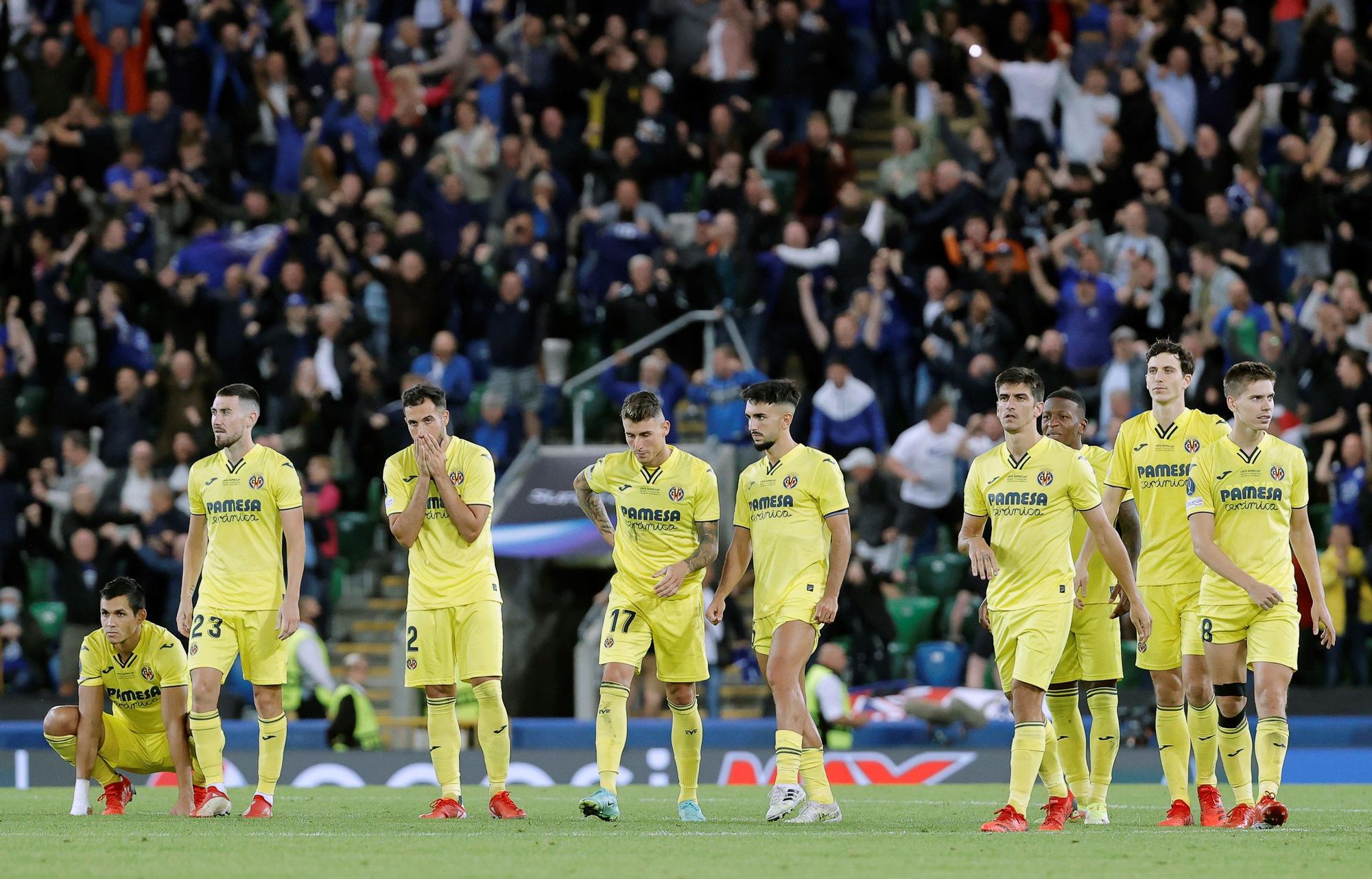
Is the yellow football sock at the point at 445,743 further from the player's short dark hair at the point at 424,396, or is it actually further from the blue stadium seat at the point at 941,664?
the blue stadium seat at the point at 941,664

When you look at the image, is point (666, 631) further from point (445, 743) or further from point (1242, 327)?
point (1242, 327)

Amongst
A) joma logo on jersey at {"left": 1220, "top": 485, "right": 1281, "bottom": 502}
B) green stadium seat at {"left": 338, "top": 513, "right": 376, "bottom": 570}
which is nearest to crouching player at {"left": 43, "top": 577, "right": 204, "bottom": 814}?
joma logo on jersey at {"left": 1220, "top": 485, "right": 1281, "bottom": 502}

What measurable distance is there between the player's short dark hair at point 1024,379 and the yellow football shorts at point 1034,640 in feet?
3.65

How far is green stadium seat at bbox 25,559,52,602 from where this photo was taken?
20266 mm

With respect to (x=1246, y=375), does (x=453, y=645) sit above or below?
below

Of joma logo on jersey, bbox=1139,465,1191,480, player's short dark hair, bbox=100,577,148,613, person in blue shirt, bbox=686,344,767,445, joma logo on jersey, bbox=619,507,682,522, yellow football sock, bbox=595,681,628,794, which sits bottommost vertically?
yellow football sock, bbox=595,681,628,794

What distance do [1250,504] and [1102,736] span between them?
1613 mm

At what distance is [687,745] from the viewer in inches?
444

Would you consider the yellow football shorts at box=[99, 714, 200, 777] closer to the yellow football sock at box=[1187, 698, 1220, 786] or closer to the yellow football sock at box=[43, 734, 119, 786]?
the yellow football sock at box=[43, 734, 119, 786]

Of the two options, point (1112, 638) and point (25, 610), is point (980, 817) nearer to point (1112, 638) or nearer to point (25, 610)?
point (1112, 638)


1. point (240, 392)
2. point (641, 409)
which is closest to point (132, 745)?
point (240, 392)

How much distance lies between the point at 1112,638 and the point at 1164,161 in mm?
10436

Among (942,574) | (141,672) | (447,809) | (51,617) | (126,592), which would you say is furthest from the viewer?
(51,617)

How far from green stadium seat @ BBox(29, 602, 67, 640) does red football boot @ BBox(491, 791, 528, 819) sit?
965 centimetres
